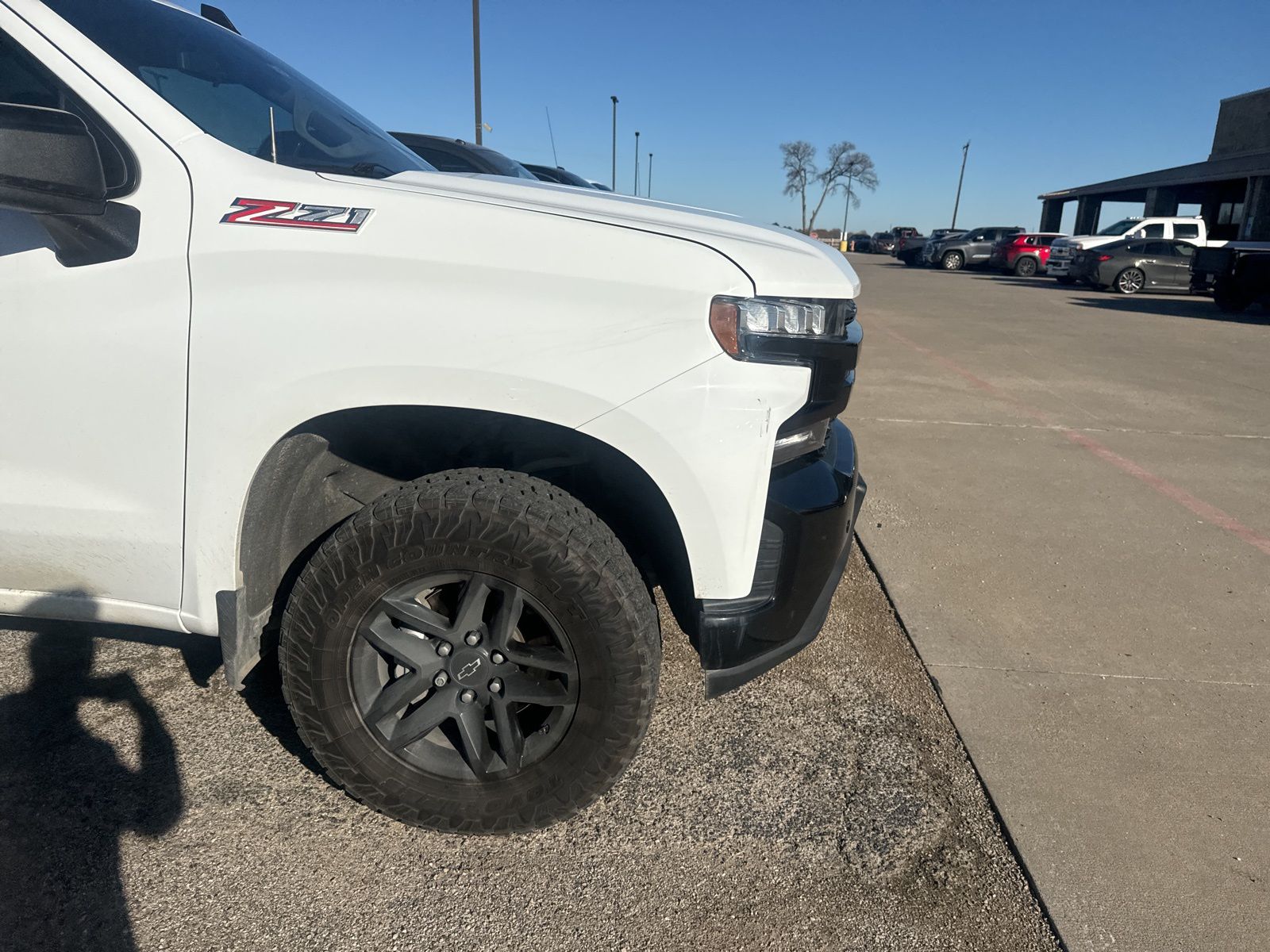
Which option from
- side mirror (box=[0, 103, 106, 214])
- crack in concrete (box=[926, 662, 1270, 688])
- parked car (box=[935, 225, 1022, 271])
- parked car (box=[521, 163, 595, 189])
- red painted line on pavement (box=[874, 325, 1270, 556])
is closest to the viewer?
side mirror (box=[0, 103, 106, 214])

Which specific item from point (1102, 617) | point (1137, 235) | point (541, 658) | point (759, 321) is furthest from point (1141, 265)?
point (541, 658)

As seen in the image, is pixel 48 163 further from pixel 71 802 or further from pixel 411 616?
pixel 71 802

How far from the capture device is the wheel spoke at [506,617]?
6.50ft

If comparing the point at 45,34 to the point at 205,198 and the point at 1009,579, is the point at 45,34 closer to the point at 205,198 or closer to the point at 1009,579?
the point at 205,198

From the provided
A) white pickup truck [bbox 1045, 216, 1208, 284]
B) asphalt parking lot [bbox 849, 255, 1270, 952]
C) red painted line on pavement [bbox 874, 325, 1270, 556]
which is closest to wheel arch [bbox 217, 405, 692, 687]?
asphalt parking lot [bbox 849, 255, 1270, 952]

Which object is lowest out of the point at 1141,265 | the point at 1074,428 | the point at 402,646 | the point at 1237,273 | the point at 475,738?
the point at 475,738

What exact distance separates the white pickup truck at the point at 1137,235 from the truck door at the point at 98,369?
81.0 ft

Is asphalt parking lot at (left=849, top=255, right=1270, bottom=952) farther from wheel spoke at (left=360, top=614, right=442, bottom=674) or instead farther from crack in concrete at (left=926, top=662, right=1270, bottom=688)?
wheel spoke at (left=360, top=614, right=442, bottom=674)

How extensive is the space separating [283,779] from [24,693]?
40.5 inches

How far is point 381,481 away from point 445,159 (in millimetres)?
5594

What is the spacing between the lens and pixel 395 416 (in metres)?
2.03

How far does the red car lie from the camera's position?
27781mm

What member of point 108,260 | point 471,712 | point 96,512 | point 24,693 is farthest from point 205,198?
point 24,693

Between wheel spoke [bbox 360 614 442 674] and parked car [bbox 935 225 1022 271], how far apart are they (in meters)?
33.4
